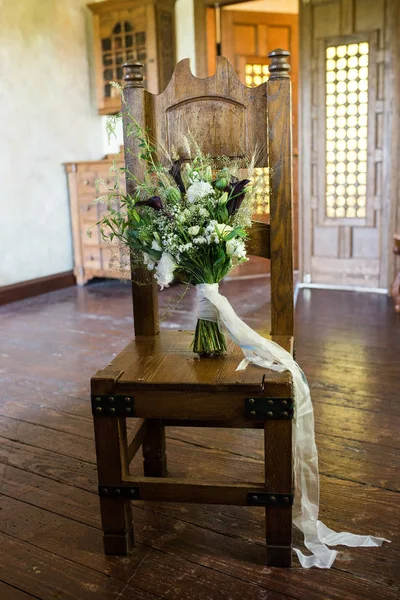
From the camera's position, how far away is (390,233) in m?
4.62

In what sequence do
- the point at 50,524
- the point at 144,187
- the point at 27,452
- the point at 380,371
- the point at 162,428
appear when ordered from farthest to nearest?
the point at 380,371
the point at 27,452
the point at 162,428
the point at 50,524
the point at 144,187

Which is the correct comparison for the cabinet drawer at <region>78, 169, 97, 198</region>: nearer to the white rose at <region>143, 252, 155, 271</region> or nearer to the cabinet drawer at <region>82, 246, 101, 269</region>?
the cabinet drawer at <region>82, 246, 101, 269</region>

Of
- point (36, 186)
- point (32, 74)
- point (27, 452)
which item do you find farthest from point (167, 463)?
point (32, 74)

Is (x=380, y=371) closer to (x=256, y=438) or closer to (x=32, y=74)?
(x=256, y=438)

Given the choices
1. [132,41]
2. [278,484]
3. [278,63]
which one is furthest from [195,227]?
[132,41]

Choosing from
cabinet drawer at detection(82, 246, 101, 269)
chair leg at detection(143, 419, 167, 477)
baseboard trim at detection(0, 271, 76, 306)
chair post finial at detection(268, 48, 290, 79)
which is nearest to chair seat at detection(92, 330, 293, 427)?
chair leg at detection(143, 419, 167, 477)

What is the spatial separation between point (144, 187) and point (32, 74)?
155 inches

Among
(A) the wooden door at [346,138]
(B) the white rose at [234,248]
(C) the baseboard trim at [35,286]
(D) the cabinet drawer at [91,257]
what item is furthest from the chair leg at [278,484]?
(D) the cabinet drawer at [91,257]

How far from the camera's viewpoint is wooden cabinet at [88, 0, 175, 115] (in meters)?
5.06

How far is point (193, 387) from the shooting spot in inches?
55.0

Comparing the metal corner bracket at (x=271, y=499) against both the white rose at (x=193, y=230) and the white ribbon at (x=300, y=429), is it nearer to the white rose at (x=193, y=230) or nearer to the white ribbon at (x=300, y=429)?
the white ribbon at (x=300, y=429)

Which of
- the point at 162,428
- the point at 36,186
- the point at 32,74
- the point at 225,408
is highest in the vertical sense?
the point at 32,74

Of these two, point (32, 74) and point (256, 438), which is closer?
point (256, 438)

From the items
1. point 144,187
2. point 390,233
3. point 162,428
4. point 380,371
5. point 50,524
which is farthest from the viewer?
point 390,233
